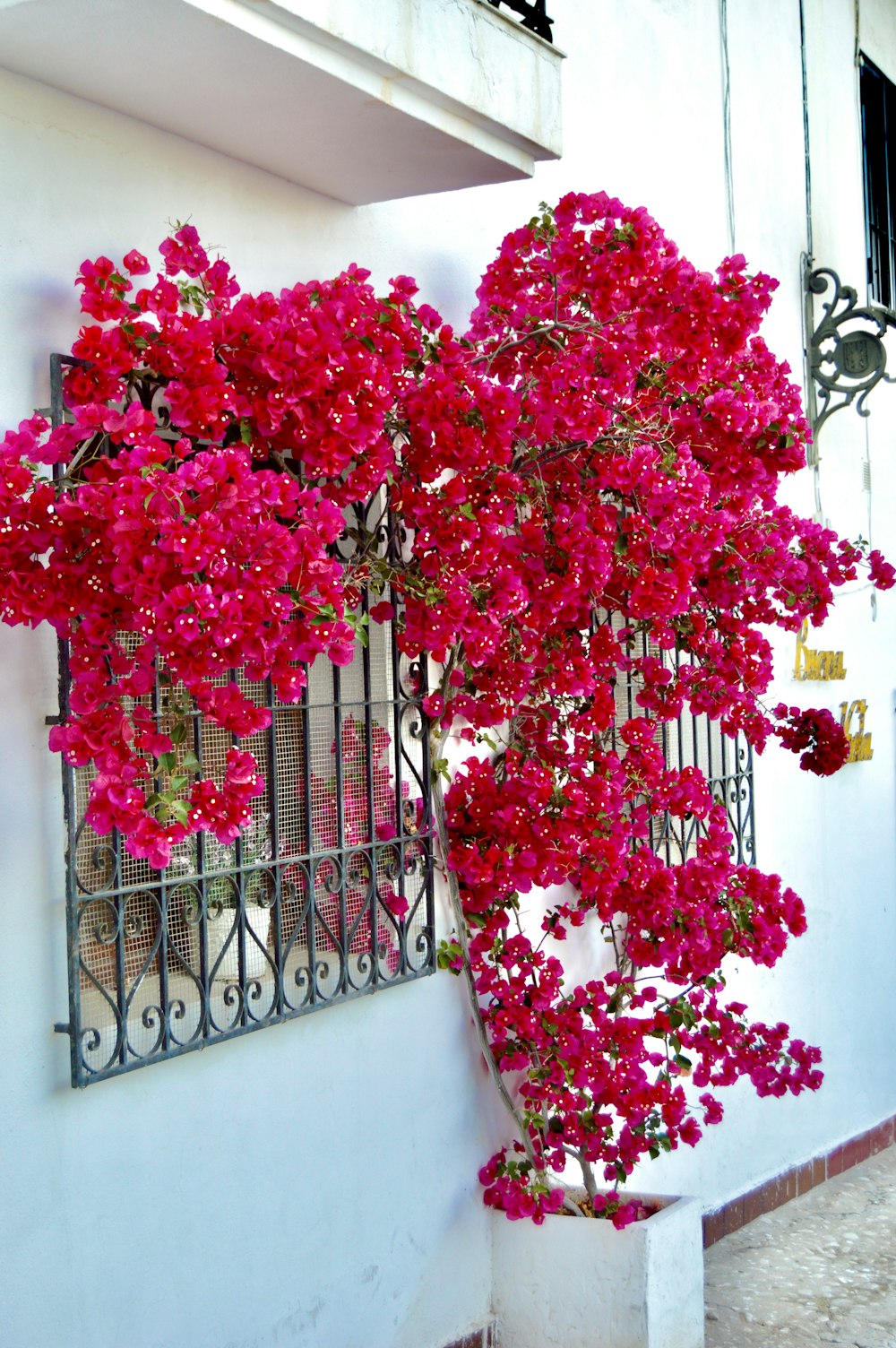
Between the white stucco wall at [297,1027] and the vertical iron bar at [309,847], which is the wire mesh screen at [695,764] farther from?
the vertical iron bar at [309,847]

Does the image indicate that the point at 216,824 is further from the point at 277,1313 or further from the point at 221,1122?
the point at 277,1313

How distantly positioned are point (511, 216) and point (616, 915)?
2.03 m

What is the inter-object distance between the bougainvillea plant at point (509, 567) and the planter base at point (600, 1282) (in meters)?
0.14

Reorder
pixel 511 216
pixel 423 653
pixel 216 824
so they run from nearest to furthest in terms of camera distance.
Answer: pixel 216 824
pixel 423 653
pixel 511 216

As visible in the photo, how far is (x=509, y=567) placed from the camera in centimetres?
315

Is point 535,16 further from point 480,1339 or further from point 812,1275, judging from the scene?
point 812,1275

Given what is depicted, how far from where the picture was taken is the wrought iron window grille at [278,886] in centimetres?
257

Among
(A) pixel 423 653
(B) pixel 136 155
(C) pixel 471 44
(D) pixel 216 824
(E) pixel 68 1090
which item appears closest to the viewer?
(D) pixel 216 824

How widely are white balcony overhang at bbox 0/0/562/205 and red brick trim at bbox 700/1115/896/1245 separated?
3.44 metres

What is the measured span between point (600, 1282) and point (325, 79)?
2.79m

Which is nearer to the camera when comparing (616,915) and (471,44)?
(471,44)

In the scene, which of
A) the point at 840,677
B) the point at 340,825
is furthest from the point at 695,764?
the point at 340,825

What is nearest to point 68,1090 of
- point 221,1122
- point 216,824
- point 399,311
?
point 221,1122

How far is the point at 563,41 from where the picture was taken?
13.5 feet
